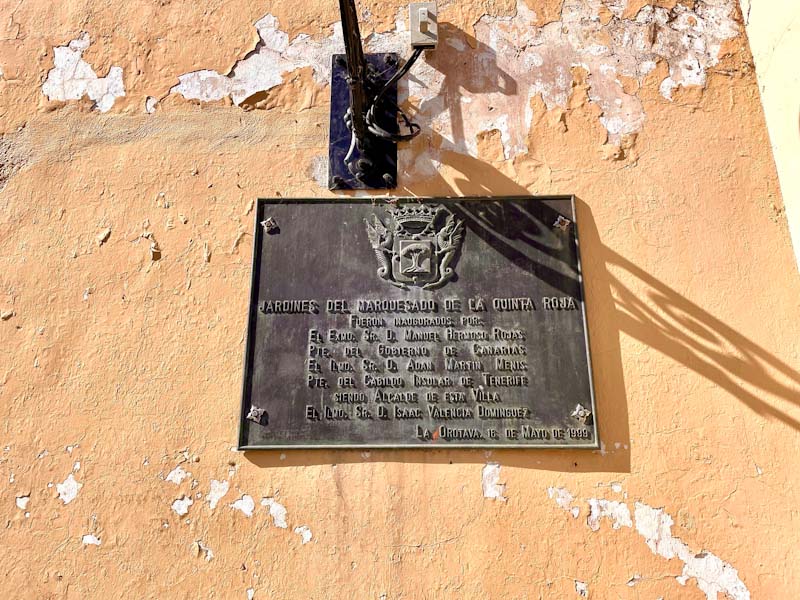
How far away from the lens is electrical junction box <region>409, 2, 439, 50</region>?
11.9 ft

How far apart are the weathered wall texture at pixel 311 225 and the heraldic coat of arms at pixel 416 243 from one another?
23cm

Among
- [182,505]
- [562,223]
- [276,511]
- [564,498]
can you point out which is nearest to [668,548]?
[564,498]

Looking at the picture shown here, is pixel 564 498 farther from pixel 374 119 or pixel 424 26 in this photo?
pixel 424 26

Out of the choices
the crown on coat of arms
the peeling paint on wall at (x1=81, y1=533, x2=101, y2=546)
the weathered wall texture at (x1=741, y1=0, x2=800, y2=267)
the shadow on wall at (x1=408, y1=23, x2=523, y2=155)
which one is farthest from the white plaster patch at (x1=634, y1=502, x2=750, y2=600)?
the peeling paint on wall at (x1=81, y1=533, x2=101, y2=546)

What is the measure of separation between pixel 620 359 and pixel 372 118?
1992 mm

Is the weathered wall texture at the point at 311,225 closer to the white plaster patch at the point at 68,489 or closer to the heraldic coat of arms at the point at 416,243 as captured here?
the white plaster patch at the point at 68,489

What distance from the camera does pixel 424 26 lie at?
11.9 feet

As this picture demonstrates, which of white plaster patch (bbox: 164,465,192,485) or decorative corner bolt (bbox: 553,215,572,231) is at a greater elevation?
decorative corner bolt (bbox: 553,215,572,231)

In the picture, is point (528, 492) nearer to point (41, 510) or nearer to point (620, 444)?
point (620, 444)

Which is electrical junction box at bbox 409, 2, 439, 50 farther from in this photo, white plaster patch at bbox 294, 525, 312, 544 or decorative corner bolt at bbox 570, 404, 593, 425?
white plaster patch at bbox 294, 525, 312, 544

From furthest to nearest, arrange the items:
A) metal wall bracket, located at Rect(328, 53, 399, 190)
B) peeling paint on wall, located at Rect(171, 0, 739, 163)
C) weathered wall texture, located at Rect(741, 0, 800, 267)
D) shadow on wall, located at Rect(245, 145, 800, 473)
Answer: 1. peeling paint on wall, located at Rect(171, 0, 739, 163)
2. metal wall bracket, located at Rect(328, 53, 399, 190)
3. weathered wall texture, located at Rect(741, 0, 800, 267)
4. shadow on wall, located at Rect(245, 145, 800, 473)

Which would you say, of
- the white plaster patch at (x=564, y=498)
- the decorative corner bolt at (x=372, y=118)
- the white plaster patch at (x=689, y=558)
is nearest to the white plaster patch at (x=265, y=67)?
the decorative corner bolt at (x=372, y=118)

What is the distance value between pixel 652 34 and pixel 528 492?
3.04 m

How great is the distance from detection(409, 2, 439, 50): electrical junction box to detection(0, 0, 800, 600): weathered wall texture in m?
0.19
